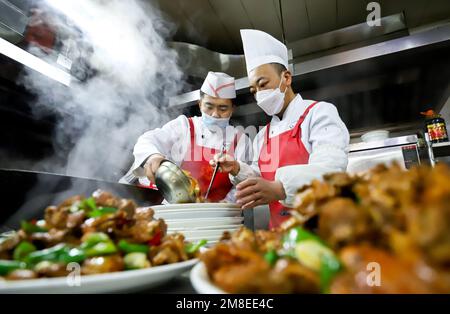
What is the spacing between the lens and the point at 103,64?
3543 mm

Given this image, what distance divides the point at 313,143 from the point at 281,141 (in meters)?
0.38

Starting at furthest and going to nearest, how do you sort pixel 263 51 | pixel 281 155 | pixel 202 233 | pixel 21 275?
pixel 263 51 → pixel 281 155 → pixel 202 233 → pixel 21 275

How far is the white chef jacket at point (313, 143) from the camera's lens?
5.14 ft

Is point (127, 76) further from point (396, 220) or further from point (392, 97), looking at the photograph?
point (396, 220)

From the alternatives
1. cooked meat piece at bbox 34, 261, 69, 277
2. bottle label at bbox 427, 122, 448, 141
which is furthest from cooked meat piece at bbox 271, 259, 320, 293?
bottle label at bbox 427, 122, 448, 141

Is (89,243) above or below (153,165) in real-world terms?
below

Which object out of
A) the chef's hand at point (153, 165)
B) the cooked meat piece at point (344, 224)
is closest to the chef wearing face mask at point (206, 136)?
the chef's hand at point (153, 165)

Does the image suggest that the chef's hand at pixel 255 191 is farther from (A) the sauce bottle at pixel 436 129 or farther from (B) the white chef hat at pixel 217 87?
(A) the sauce bottle at pixel 436 129

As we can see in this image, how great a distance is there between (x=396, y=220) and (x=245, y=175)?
1918 millimetres

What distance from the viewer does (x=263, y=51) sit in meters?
2.58

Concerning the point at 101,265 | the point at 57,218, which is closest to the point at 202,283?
the point at 101,265

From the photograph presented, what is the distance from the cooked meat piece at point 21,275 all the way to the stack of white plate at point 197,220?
664mm

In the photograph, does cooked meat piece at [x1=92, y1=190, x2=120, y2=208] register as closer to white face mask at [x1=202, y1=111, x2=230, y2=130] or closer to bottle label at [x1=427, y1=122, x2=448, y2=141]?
white face mask at [x1=202, y1=111, x2=230, y2=130]

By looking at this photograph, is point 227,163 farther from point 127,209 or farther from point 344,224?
point 344,224
